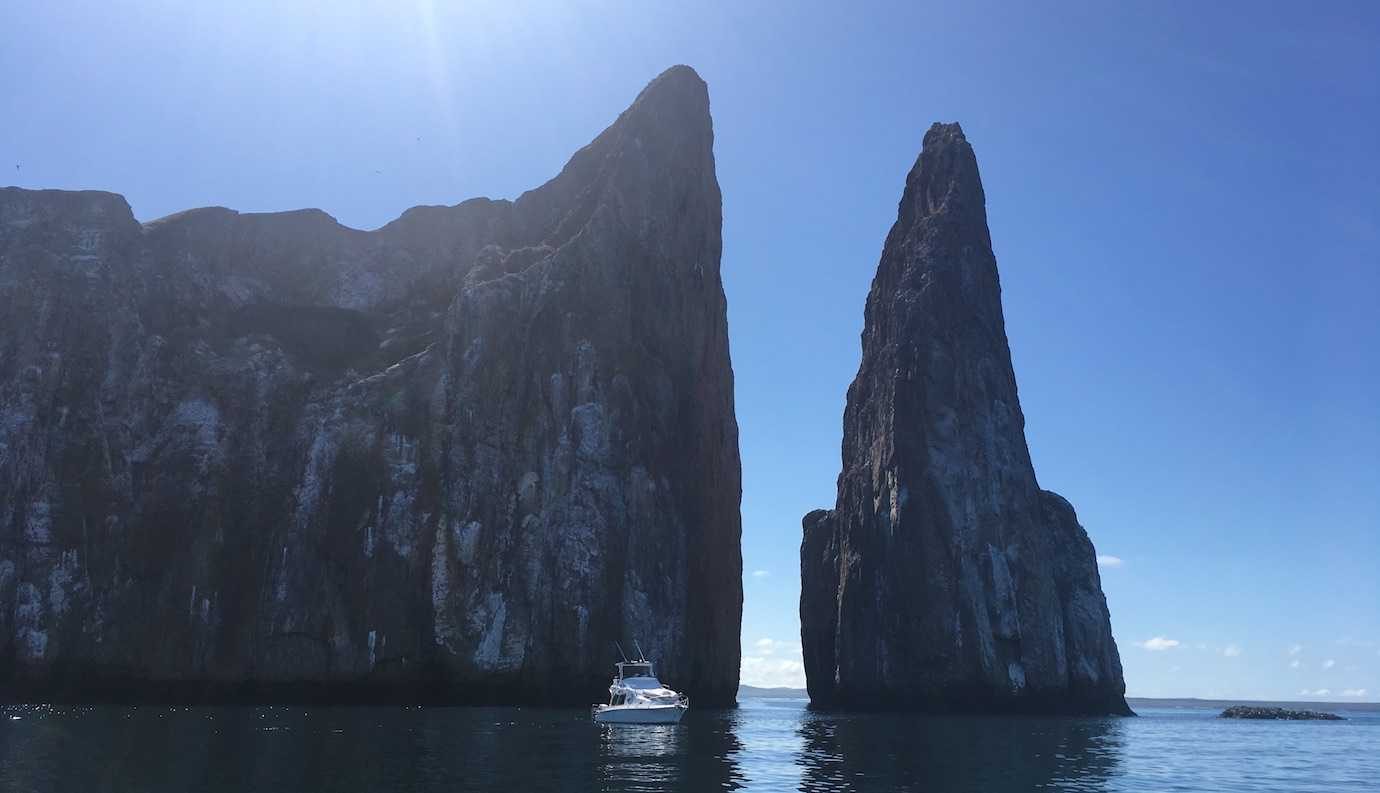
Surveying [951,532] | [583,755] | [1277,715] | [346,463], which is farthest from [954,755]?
[1277,715]

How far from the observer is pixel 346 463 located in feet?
304

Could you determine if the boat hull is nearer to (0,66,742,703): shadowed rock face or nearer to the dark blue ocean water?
the dark blue ocean water

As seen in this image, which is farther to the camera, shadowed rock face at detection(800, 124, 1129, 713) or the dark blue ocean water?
shadowed rock face at detection(800, 124, 1129, 713)

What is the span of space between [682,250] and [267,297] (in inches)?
1719

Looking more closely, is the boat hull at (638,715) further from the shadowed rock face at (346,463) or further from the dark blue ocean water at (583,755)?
the shadowed rock face at (346,463)

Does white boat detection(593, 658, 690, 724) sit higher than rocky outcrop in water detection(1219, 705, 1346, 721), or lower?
lower

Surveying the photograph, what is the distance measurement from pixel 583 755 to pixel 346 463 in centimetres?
5482

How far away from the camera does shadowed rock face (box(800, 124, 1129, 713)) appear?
98.6 metres

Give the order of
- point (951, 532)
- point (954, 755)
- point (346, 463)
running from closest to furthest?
point (954, 755)
point (346, 463)
point (951, 532)

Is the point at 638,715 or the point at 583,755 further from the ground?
the point at 638,715

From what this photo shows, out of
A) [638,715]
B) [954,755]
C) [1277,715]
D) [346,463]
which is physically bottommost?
[954,755]

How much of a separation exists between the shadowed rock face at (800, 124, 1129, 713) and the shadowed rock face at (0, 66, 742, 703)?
1628cm

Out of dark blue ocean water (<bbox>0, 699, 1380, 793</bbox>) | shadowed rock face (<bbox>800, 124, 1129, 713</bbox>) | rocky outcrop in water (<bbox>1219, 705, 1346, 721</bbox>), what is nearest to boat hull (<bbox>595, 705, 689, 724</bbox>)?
dark blue ocean water (<bbox>0, 699, 1380, 793</bbox>)

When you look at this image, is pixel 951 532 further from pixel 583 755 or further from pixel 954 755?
pixel 583 755
